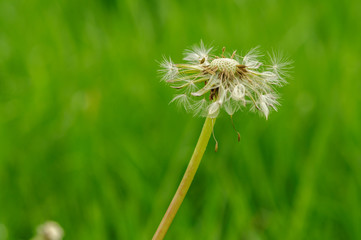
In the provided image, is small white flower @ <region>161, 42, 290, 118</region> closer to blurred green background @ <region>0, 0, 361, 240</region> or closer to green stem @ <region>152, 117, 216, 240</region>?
green stem @ <region>152, 117, 216, 240</region>

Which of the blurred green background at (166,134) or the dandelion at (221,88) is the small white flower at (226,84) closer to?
the dandelion at (221,88)

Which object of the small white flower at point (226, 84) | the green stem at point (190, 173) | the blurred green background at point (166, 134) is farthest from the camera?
the blurred green background at point (166, 134)

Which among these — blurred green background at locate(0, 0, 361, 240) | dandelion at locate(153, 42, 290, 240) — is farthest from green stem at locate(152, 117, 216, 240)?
blurred green background at locate(0, 0, 361, 240)

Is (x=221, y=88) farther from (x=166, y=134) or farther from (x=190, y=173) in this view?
(x=166, y=134)

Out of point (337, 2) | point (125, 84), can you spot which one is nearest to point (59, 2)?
point (125, 84)

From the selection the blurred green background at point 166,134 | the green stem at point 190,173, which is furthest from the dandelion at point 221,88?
the blurred green background at point 166,134

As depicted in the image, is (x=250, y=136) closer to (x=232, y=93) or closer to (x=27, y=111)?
(x=27, y=111)

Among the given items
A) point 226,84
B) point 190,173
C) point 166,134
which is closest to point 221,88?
point 226,84

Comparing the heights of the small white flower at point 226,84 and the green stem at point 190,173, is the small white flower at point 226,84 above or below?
above
